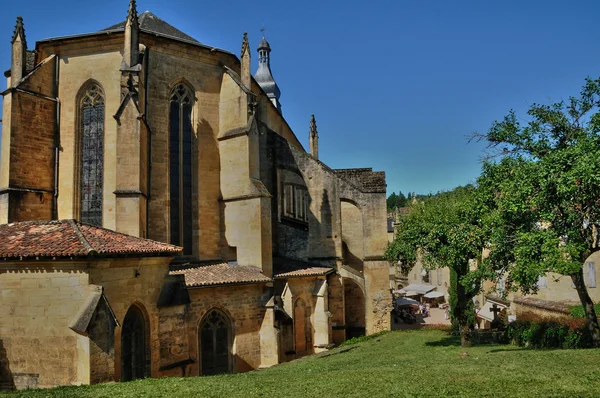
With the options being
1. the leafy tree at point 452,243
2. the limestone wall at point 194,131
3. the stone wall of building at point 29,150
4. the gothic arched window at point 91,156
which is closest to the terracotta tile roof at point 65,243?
the stone wall of building at point 29,150

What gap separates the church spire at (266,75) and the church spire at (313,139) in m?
14.6

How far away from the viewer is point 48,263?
11.3 m

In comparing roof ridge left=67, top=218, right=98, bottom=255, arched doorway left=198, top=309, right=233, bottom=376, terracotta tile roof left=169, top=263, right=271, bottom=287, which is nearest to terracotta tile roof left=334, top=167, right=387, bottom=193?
terracotta tile roof left=169, top=263, right=271, bottom=287

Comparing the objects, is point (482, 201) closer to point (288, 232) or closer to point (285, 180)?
point (288, 232)

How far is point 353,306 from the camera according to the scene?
89.1 ft

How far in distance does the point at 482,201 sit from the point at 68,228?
13041 mm

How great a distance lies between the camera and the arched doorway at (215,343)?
16234 millimetres

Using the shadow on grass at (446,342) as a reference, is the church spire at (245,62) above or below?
above

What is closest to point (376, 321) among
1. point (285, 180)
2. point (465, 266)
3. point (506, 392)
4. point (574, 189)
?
point (465, 266)

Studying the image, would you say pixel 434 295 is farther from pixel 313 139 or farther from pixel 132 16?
pixel 132 16

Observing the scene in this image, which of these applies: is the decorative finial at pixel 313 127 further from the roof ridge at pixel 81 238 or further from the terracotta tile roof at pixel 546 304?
the roof ridge at pixel 81 238

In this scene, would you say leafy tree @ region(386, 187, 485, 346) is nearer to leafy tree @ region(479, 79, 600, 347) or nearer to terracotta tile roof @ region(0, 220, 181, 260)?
leafy tree @ region(479, 79, 600, 347)

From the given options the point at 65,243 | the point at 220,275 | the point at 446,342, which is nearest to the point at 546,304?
the point at 446,342

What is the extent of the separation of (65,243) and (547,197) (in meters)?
13.0
